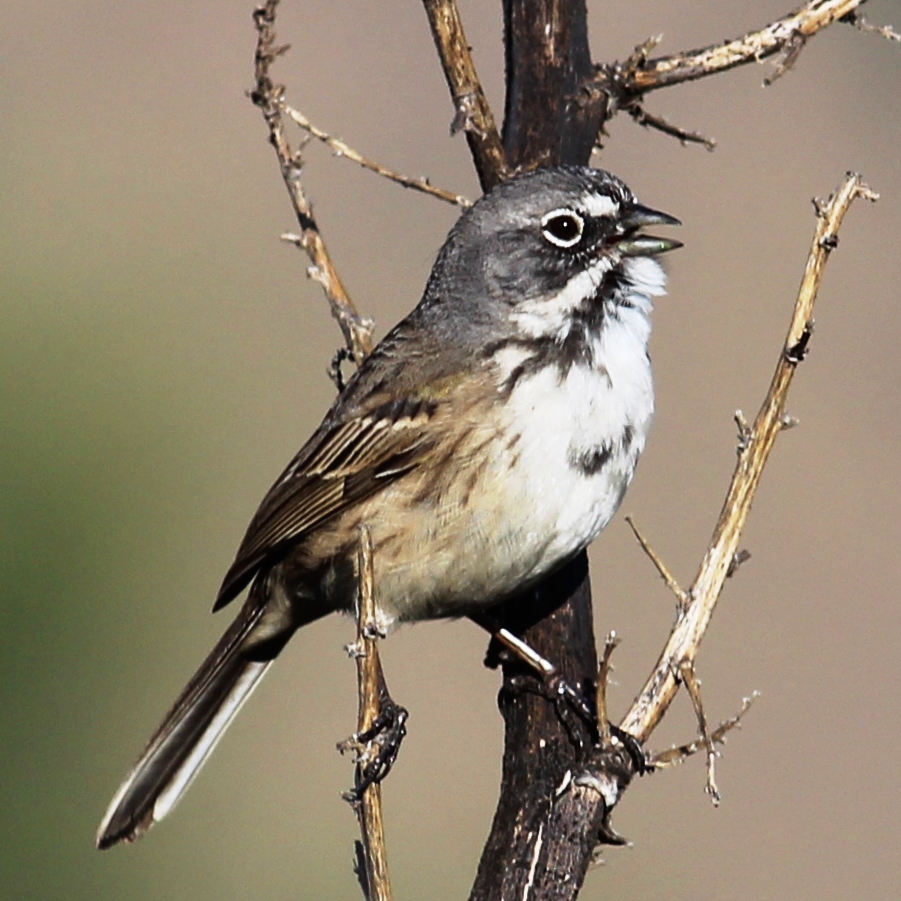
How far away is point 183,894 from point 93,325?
413cm

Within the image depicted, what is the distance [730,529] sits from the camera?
400 centimetres

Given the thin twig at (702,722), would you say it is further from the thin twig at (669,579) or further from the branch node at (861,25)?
the branch node at (861,25)

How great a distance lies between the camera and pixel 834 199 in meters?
3.82

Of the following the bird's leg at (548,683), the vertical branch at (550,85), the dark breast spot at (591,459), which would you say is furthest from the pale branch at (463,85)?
the bird's leg at (548,683)

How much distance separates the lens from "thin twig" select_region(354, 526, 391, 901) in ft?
10.8

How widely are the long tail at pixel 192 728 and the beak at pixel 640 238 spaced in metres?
1.62

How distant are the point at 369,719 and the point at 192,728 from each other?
1.68 meters

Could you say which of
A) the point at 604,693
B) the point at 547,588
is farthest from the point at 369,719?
the point at 547,588

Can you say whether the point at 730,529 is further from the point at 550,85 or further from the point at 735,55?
the point at 550,85

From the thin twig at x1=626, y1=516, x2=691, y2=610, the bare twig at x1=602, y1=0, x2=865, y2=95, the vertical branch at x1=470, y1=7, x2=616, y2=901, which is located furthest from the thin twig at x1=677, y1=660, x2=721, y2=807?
the bare twig at x1=602, y1=0, x2=865, y2=95

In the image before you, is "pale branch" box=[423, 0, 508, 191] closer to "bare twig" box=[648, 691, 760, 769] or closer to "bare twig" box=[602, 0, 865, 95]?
"bare twig" box=[602, 0, 865, 95]

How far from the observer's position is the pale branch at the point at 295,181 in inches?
184

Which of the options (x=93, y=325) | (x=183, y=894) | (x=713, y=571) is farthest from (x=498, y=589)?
(x=93, y=325)

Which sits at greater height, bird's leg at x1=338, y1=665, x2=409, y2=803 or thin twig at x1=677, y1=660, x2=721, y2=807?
thin twig at x1=677, y1=660, x2=721, y2=807
